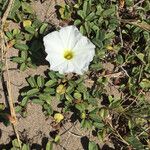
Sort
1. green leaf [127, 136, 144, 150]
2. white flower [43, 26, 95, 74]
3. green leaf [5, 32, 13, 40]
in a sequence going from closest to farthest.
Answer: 1. white flower [43, 26, 95, 74]
2. green leaf [127, 136, 144, 150]
3. green leaf [5, 32, 13, 40]

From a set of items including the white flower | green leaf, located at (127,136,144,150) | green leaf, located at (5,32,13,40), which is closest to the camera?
the white flower

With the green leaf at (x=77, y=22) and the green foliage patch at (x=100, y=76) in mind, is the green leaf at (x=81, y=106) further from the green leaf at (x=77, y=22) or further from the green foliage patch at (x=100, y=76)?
the green leaf at (x=77, y=22)

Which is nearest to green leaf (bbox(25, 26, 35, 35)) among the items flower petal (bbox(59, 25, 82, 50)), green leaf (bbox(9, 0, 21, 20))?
green leaf (bbox(9, 0, 21, 20))

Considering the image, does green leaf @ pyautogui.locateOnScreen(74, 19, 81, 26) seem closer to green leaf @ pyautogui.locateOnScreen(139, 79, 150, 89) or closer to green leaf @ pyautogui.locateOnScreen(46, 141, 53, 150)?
green leaf @ pyautogui.locateOnScreen(139, 79, 150, 89)

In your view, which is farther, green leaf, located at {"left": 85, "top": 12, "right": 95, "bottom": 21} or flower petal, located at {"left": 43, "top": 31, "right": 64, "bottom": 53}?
green leaf, located at {"left": 85, "top": 12, "right": 95, "bottom": 21}

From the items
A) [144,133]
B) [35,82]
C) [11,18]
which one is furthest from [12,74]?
[144,133]

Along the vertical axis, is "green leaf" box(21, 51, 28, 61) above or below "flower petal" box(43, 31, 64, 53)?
below

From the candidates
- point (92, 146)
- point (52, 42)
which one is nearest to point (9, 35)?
point (52, 42)

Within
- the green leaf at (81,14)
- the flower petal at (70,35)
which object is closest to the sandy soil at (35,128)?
the flower petal at (70,35)

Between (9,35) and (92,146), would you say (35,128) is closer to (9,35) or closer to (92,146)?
(92,146)

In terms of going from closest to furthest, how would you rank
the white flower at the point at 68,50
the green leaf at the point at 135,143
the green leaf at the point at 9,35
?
1. the white flower at the point at 68,50
2. the green leaf at the point at 135,143
3. the green leaf at the point at 9,35
